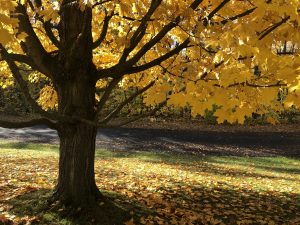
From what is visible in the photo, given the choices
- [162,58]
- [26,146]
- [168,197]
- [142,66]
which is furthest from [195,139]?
[162,58]

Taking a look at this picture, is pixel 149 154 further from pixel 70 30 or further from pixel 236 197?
pixel 70 30

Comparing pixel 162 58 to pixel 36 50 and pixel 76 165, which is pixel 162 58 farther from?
pixel 76 165

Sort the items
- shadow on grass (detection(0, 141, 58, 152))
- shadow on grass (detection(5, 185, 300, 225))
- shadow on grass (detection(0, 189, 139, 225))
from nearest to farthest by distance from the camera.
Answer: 1. shadow on grass (detection(0, 189, 139, 225))
2. shadow on grass (detection(5, 185, 300, 225))
3. shadow on grass (detection(0, 141, 58, 152))

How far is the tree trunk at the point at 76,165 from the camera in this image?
5.17 meters

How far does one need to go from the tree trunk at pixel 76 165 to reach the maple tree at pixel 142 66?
14 mm

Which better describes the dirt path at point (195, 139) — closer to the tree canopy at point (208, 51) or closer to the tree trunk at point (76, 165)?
the tree trunk at point (76, 165)

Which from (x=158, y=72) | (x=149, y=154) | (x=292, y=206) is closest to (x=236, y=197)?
(x=292, y=206)

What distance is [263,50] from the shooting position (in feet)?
9.07

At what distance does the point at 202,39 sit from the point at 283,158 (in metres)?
13.3

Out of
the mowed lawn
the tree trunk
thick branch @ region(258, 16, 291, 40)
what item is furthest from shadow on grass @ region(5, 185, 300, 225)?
thick branch @ region(258, 16, 291, 40)

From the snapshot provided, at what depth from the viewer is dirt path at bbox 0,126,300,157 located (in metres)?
17.1

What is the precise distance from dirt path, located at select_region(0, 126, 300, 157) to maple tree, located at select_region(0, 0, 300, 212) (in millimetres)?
11103

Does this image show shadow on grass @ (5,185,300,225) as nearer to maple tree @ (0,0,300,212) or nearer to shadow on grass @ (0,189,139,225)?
shadow on grass @ (0,189,139,225)

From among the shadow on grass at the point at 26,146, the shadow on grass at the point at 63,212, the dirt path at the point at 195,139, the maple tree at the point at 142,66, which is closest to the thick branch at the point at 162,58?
the maple tree at the point at 142,66
